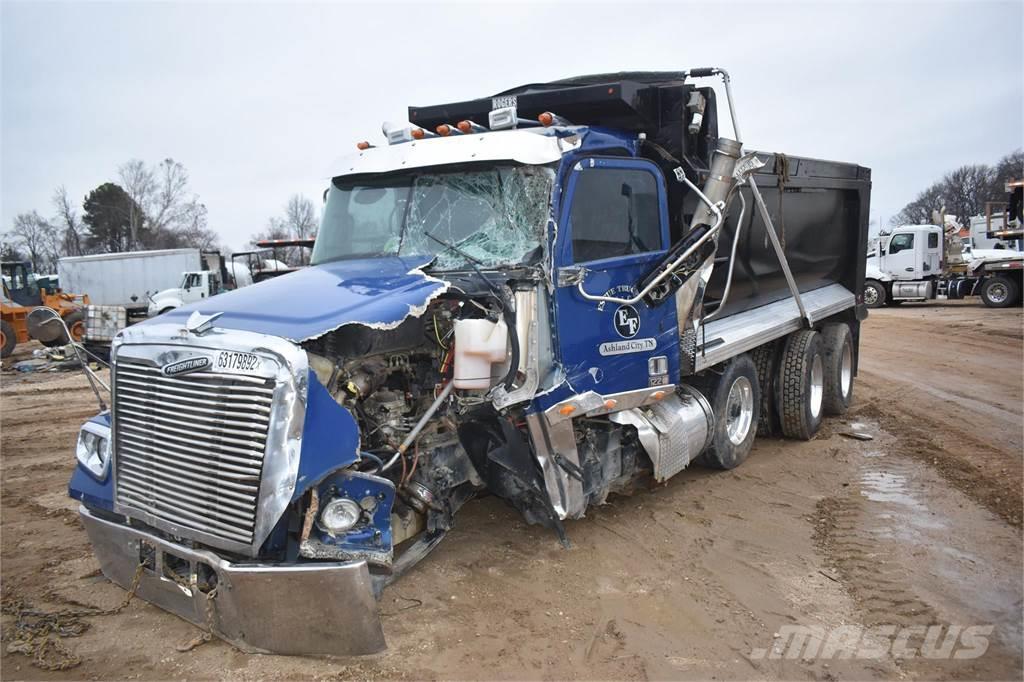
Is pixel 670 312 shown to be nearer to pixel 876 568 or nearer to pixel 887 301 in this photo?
pixel 876 568

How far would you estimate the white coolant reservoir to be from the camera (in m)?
4.16

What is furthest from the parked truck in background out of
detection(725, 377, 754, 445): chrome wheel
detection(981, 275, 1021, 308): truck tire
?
detection(725, 377, 754, 445): chrome wheel

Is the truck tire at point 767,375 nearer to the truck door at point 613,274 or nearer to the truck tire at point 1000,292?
the truck door at point 613,274

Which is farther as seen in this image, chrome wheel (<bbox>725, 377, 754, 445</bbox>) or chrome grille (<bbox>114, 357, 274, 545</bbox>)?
chrome wheel (<bbox>725, 377, 754, 445</bbox>)

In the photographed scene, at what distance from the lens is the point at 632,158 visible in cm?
536

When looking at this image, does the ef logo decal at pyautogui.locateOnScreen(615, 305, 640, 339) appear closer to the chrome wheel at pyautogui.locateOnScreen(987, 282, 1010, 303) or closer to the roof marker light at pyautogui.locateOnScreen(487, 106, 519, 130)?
the roof marker light at pyautogui.locateOnScreen(487, 106, 519, 130)

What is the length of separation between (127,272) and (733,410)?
1173 inches

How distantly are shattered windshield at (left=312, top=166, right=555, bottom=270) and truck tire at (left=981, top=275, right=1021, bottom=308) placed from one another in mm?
23577

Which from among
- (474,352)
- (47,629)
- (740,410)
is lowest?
(47,629)

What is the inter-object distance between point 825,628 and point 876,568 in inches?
37.7

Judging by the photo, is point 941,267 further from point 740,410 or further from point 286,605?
point 286,605

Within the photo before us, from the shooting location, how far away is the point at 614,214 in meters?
5.14

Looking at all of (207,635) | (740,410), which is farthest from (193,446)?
(740,410)

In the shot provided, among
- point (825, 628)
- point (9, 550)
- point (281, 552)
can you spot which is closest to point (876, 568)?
point (825, 628)
